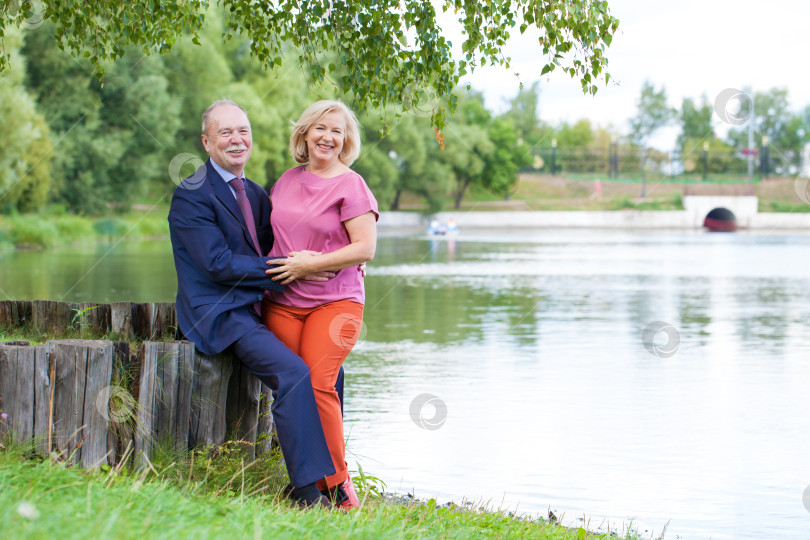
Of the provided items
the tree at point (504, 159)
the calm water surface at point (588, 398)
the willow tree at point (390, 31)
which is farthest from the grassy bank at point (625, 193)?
the willow tree at point (390, 31)

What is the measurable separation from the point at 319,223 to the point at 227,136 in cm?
65

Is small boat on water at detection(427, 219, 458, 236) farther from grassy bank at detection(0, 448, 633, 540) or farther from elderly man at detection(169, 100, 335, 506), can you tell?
grassy bank at detection(0, 448, 633, 540)

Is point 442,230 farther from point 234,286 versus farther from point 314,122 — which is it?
point 234,286

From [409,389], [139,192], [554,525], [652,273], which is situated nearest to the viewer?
[554,525]

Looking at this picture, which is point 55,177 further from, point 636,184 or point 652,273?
point 636,184

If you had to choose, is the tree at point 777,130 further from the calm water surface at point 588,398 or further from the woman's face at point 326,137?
the woman's face at point 326,137

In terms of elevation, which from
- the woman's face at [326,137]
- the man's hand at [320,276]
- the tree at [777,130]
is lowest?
the man's hand at [320,276]

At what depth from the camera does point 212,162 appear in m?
4.96

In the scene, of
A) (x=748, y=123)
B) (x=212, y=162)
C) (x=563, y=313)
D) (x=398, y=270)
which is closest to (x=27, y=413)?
(x=212, y=162)

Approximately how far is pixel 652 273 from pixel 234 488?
74.0 ft

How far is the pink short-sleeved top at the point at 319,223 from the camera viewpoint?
4.84 m

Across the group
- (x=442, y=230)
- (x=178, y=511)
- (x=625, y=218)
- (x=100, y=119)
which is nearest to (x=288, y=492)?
(x=178, y=511)

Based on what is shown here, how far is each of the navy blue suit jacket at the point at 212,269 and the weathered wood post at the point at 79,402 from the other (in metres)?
0.51

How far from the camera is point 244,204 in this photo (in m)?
4.96
